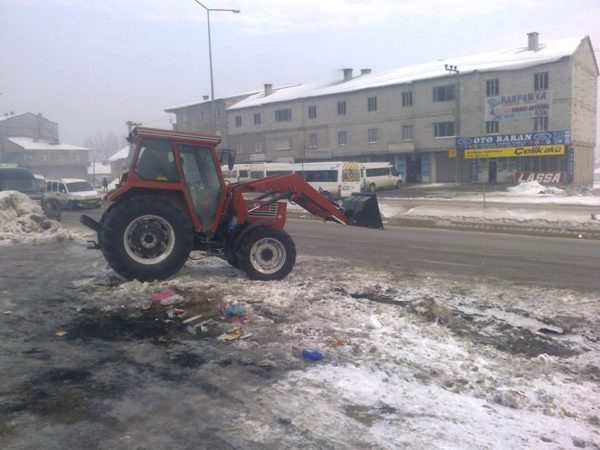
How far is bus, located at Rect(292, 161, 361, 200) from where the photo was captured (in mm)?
33844

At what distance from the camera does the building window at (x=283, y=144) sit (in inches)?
2338

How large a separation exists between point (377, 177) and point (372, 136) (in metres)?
13.5

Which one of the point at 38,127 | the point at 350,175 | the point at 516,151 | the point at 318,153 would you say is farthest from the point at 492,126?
the point at 38,127

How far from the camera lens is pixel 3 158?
270 feet

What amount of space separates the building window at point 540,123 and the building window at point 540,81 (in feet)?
7.75

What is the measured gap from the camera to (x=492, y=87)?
44.8 metres

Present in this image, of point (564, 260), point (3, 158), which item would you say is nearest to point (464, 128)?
point (564, 260)

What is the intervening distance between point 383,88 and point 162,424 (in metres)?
50.3

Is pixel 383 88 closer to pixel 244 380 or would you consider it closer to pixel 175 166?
pixel 175 166

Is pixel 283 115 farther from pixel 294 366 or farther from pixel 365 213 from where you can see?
pixel 294 366

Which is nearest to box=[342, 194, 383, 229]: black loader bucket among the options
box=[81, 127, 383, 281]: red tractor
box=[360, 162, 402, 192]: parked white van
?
box=[81, 127, 383, 281]: red tractor

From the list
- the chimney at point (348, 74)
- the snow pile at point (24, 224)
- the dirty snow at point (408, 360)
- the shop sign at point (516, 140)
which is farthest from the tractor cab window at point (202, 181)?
the chimney at point (348, 74)

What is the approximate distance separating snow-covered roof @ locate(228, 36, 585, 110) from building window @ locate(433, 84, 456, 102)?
44.6 inches

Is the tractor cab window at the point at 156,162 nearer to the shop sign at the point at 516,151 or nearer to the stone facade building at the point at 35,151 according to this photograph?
the shop sign at the point at 516,151
